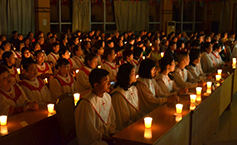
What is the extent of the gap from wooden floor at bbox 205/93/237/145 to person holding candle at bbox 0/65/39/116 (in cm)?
312

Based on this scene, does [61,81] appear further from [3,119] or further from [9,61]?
[3,119]

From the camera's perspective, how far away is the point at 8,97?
468 centimetres

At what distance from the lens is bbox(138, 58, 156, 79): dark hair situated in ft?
16.3

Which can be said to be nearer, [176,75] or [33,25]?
[176,75]

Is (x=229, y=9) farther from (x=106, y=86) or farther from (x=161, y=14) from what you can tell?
(x=106, y=86)

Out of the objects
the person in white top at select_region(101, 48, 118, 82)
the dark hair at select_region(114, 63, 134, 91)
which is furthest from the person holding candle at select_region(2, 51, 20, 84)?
the dark hair at select_region(114, 63, 134, 91)

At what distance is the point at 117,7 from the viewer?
64.7 feet

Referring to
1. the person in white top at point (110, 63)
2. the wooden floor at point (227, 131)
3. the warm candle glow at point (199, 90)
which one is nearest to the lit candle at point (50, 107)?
the warm candle glow at point (199, 90)

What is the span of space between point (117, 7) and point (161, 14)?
3241mm

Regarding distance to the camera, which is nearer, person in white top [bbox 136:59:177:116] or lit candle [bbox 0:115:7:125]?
lit candle [bbox 0:115:7:125]

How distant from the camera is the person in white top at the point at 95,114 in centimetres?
367

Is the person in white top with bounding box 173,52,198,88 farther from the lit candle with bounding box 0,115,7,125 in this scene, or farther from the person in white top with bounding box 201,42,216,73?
the lit candle with bounding box 0,115,7,125

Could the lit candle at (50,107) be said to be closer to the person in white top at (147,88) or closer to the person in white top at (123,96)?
the person in white top at (123,96)

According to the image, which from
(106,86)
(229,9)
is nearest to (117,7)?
(229,9)
